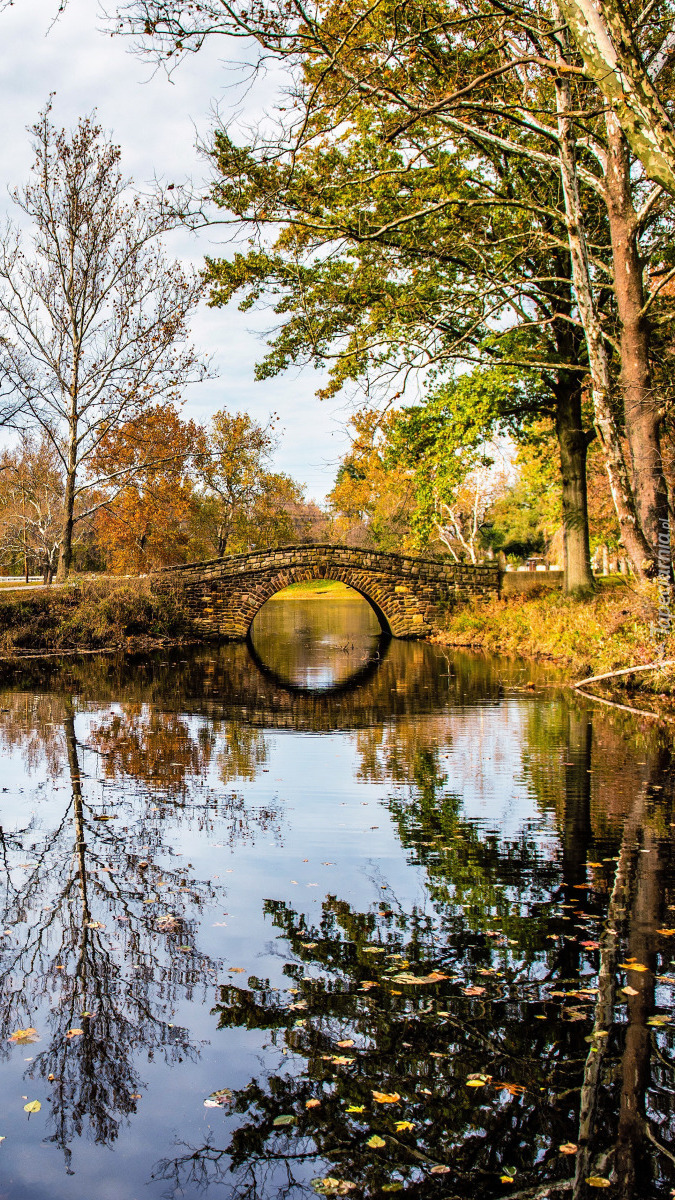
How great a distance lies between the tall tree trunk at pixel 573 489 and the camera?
19234mm

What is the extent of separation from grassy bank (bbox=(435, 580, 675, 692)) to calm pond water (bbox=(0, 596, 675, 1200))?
9.82 feet

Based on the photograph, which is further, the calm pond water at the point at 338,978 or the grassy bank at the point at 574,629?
the grassy bank at the point at 574,629

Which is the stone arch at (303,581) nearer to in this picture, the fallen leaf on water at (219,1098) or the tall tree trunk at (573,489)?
the tall tree trunk at (573,489)

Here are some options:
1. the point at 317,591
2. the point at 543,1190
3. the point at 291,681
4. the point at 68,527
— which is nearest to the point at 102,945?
the point at 543,1190

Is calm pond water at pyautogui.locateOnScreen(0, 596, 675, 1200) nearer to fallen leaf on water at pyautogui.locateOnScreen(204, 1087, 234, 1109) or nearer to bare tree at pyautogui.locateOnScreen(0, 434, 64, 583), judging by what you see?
fallen leaf on water at pyautogui.locateOnScreen(204, 1087, 234, 1109)

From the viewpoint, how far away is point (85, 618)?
2072cm

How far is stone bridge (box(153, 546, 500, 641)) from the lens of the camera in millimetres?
24656

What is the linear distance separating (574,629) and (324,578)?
10179mm

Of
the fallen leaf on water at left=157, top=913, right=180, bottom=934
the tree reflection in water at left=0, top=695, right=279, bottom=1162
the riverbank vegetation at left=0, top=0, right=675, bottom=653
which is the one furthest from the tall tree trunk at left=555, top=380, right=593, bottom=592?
the fallen leaf on water at left=157, top=913, right=180, bottom=934

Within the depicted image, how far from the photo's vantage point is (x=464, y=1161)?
8.73ft

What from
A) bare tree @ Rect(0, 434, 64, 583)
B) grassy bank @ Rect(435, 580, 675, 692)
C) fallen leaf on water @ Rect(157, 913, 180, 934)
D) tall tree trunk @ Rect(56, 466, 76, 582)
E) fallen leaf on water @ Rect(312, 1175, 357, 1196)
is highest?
bare tree @ Rect(0, 434, 64, 583)

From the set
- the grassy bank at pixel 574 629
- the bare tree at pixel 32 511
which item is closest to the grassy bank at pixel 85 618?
the grassy bank at pixel 574 629

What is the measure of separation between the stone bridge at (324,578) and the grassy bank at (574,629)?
843mm

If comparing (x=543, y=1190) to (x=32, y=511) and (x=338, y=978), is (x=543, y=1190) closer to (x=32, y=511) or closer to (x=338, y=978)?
(x=338, y=978)
